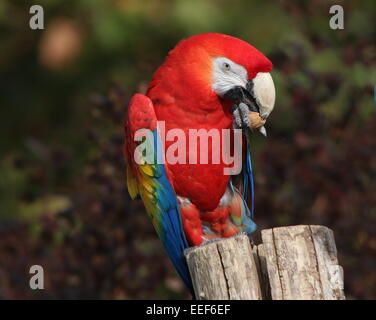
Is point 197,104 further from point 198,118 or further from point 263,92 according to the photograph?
point 263,92

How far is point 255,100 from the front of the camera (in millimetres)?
3305

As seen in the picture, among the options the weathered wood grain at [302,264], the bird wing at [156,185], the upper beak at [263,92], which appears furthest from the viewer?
the bird wing at [156,185]

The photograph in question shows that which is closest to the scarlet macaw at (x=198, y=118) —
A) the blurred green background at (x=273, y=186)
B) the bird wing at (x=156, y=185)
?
the bird wing at (x=156, y=185)

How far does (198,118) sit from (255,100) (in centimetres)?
28

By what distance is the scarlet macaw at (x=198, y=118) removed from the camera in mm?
3318

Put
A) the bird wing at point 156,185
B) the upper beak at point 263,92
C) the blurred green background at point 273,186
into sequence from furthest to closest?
the blurred green background at point 273,186, the bird wing at point 156,185, the upper beak at point 263,92

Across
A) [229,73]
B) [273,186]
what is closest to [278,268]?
[229,73]

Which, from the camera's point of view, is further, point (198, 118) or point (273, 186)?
point (273, 186)

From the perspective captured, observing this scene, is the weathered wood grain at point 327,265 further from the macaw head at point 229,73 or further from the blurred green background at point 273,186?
the blurred green background at point 273,186

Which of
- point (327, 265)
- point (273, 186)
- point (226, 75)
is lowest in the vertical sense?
point (327, 265)

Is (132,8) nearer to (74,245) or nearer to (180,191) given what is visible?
(74,245)

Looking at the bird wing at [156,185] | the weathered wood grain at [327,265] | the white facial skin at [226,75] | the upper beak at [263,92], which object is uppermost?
the white facial skin at [226,75]

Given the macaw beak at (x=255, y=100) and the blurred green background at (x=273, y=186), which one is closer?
the macaw beak at (x=255, y=100)
